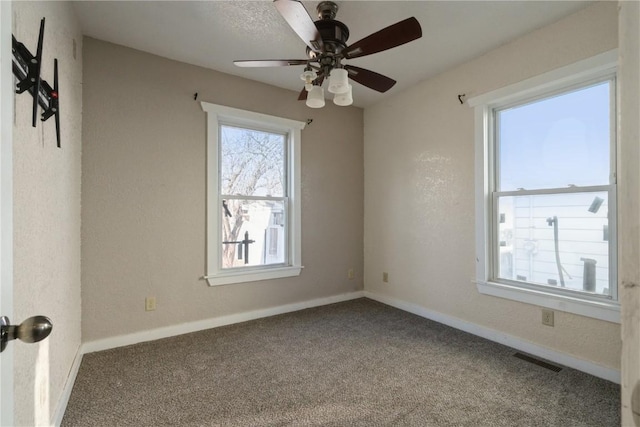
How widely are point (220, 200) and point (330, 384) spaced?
6.33 feet

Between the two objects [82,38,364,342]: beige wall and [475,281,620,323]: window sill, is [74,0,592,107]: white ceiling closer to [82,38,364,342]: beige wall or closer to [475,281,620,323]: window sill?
[82,38,364,342]: beige wall

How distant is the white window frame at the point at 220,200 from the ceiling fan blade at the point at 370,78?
134 centimetres

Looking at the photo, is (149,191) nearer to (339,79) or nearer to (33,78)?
(33,78)

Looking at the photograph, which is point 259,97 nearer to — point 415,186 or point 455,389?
point 415,186

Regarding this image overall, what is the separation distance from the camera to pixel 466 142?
2881 millimetres

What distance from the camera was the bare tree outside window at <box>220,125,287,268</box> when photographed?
3.16 metres

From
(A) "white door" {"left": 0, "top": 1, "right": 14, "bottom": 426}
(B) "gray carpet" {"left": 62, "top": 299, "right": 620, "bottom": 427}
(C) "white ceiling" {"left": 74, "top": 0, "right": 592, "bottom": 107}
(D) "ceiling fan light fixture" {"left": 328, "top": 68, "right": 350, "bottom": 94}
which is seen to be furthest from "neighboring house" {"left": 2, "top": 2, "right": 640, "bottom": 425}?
(D) "ceiling fan light fixture" {"left": 328, "top": 68, "right": 350, "bottom": 94}

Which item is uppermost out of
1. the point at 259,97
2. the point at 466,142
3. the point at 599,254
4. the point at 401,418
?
the point at 259,97

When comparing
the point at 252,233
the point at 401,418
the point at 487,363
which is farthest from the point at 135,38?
the point at 487,363

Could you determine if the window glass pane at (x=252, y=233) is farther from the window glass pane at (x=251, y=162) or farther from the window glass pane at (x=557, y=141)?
the window glass pane at (x=557, y=141)

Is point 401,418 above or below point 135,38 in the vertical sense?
below

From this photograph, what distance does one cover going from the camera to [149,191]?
270cm

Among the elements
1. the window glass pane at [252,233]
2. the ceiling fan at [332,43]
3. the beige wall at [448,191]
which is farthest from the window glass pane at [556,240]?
the window glass pane at [252,233]

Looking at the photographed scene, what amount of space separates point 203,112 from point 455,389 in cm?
302
